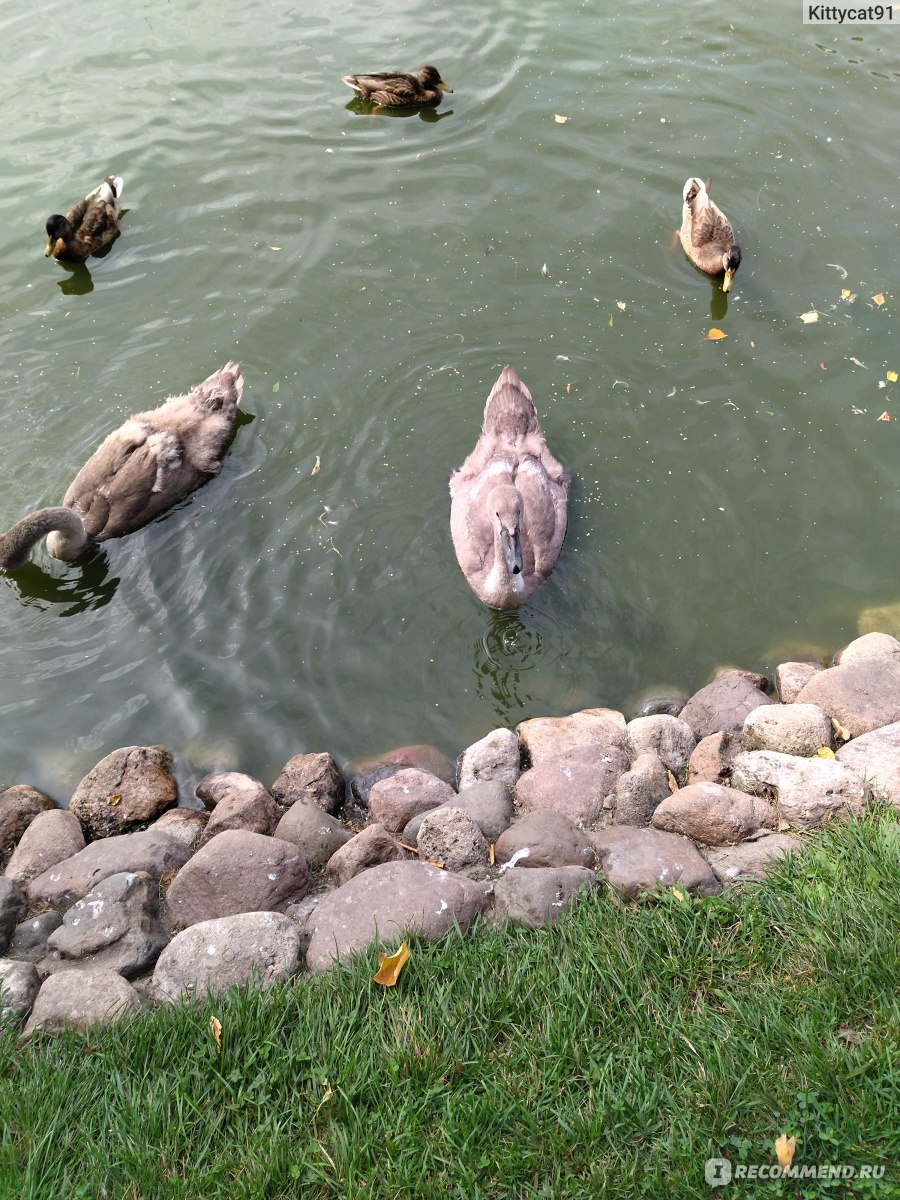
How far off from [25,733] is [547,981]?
463cm

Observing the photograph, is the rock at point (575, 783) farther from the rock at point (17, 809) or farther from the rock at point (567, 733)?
the rock at point (17, 809)

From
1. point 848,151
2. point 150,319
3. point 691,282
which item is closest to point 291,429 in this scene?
point 150,319

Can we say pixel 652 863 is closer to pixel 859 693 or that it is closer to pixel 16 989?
pixel 859 693

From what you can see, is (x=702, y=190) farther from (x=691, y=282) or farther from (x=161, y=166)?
(x=161, y=166)

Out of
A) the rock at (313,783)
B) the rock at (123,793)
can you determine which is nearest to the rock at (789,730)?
the rock at (313,783)

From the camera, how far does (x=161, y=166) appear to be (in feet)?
38.3

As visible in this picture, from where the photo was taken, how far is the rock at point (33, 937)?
5238 millimetres

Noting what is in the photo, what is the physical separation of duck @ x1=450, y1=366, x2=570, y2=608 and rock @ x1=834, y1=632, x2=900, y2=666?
7.33 ft

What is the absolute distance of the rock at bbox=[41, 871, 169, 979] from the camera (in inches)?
197

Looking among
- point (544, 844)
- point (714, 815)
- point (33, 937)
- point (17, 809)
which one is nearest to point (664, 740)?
point (714, 815)

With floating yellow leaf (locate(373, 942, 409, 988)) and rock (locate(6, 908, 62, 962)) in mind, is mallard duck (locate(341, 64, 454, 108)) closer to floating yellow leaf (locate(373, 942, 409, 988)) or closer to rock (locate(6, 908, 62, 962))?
rock (locate(6, 908, 62, 962))

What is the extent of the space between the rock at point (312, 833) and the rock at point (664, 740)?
1.89 meters

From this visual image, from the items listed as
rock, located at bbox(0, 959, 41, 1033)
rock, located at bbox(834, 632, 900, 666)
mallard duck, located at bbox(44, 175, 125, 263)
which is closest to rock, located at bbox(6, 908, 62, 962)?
rock, located at bbox(0, 959, 41, 1033)

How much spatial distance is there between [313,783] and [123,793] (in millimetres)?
1274
